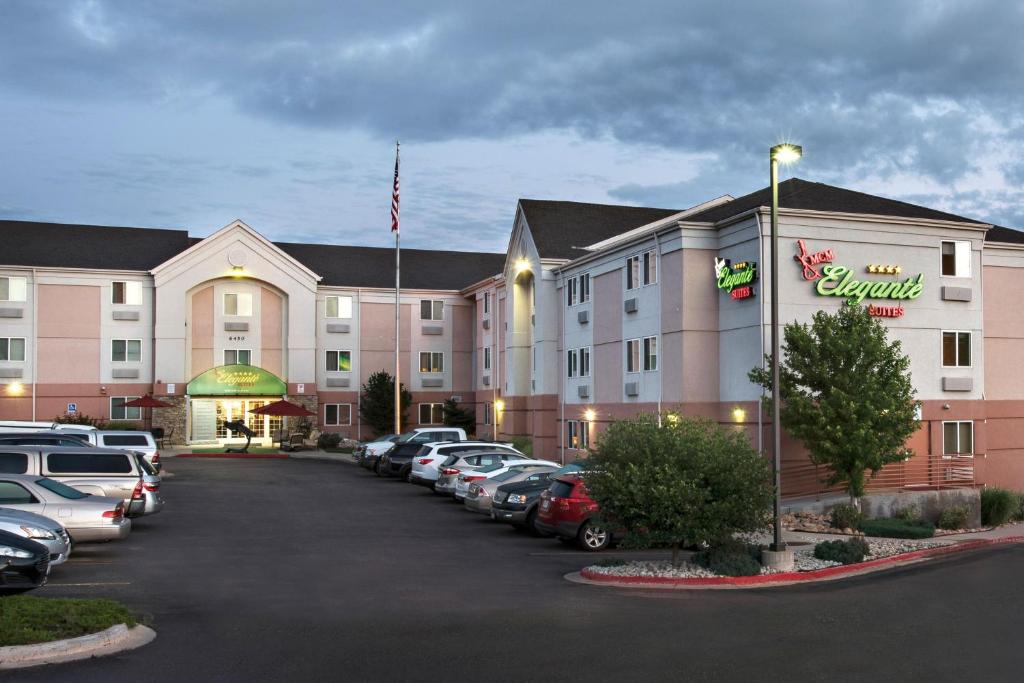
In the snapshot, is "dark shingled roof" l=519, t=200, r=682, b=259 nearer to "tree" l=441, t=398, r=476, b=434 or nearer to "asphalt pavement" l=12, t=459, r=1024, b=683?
"tree" l=441, t=398, r=476, b=434

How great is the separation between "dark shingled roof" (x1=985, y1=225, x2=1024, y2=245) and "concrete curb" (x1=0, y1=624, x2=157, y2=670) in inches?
1289

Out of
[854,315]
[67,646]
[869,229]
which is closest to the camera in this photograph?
[67,646]

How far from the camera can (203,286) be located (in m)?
61.1

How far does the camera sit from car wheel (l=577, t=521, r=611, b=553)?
22.6 meters

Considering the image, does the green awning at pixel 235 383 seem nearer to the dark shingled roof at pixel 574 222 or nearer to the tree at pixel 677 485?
the dark shingled roof at pixel 574 222

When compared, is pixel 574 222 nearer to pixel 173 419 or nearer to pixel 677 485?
pixel 173 419

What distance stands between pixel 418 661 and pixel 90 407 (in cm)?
5235

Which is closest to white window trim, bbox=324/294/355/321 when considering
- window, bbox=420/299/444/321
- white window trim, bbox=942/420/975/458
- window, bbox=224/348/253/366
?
window, bbox=420/299/444/321

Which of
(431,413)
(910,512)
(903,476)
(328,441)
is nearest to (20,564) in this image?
(910,512)

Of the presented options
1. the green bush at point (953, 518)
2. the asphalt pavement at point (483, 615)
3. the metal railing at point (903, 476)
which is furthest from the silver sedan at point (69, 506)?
the green bush at point (953, 518)

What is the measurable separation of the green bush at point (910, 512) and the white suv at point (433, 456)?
12294 mm

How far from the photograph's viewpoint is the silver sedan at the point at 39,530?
16.4 m

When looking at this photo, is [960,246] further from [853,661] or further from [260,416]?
[260,416]

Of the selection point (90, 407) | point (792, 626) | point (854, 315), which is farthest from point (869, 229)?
point (90, 407)
